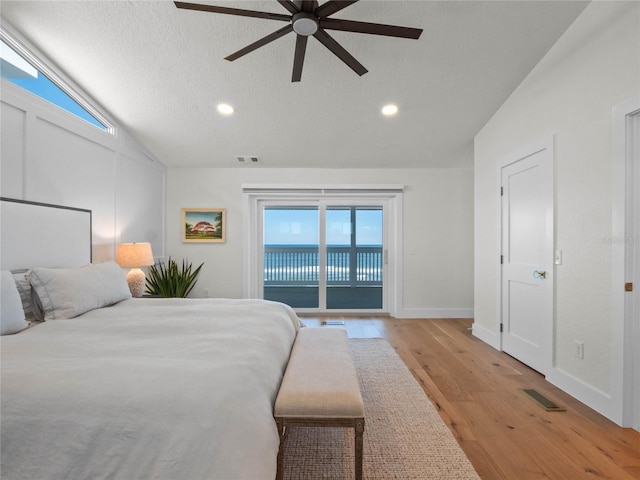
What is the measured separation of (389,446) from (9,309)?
91.5 inches

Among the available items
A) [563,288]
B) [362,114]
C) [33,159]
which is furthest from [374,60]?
[33,159]

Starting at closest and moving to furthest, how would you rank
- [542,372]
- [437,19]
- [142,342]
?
[142,342]
[437,19]
[542,372]

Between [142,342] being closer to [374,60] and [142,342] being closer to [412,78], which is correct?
[374,60]

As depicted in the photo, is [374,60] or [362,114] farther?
[362,114]

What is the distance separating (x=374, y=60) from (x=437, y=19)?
0.59 meters

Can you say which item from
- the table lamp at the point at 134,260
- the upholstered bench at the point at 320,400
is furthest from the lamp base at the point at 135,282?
the upholstered bench at the point at 320,400

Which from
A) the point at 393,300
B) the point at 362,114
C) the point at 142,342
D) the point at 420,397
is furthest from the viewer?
the point at 393,300

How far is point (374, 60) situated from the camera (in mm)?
2781

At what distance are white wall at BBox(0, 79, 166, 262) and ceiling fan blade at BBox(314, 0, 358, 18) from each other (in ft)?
8.01

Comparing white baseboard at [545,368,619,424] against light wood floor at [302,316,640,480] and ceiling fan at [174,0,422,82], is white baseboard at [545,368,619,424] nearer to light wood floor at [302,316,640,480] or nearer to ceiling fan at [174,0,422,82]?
light wood floor at [302,316,640,480]

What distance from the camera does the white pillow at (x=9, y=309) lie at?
1681 millimetres

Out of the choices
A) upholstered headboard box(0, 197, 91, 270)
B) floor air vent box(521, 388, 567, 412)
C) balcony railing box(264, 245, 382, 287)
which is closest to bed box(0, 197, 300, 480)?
upholstered headboard box(0, 197, 91, 270)

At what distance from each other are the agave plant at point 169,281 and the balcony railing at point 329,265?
1.26m

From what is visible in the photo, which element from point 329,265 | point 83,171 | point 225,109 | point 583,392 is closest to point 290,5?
point 225,109
